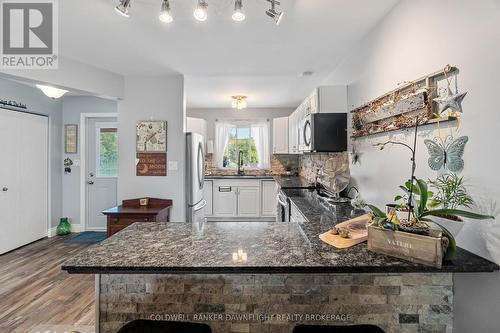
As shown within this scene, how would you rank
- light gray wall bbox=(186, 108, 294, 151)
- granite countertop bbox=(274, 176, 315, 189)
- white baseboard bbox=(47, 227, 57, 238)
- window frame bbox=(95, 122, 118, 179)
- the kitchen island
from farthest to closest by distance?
light gray wall bbox=(186, 108, 294, 151) < window frame bbox=(95, 122, 118, 179) < white baseboard bbox=(47, 227, 57, 238) < granite countertop bbox=(274, 176, 315, 189) < the kitchen island

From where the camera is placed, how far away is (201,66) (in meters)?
3.25

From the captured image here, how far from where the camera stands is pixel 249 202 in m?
5.63

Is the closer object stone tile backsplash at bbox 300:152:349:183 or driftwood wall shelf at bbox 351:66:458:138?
driftwood wall shelf at bbox 351:66:458:138

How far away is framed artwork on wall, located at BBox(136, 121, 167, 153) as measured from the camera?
3713 millimetres

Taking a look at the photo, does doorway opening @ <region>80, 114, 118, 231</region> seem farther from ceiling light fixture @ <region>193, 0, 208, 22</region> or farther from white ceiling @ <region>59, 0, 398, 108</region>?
ceiling light fixture @ <region>193, 0, 208, 22</region>

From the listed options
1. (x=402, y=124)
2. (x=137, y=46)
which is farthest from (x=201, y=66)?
(x=402, y=124)

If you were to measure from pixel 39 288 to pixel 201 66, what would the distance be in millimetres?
2948

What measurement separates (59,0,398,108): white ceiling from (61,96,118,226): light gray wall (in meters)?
1.57

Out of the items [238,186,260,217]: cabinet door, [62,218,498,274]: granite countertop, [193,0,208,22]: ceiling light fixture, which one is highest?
[193,0,208,22]: ceiling light fixture

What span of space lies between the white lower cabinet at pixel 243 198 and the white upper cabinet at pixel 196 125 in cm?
110

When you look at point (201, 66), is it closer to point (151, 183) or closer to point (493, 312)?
point (151, 183)

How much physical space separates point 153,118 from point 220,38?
172cm

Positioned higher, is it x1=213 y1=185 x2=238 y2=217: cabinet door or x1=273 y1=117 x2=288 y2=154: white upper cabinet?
x1=273 y1=117 x2=288 y2=154: white upper cabinet

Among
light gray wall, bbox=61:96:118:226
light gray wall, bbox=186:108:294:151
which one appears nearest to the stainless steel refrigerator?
light gray wall, bbox=61:96:118:226
